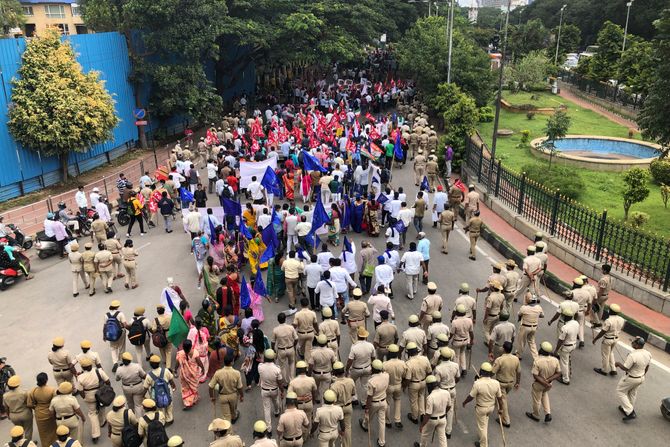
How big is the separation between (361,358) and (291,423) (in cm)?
189

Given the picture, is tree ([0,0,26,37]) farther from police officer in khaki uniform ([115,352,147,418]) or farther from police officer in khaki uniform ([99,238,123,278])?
Result: police officer in khaki uniform ([115,352,147,418])

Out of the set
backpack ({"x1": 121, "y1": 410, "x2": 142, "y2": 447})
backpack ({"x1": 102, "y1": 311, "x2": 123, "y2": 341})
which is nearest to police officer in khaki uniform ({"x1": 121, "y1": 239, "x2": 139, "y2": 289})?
backpack ({"x1": 102, "y1": 311, "x2": 123, "y2": 341})

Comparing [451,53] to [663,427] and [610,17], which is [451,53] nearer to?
[663,427]

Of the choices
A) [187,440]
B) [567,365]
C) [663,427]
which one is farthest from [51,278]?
[663,427]

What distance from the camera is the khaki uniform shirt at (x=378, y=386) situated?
27.0 ft

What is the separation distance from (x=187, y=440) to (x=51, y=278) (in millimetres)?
8406

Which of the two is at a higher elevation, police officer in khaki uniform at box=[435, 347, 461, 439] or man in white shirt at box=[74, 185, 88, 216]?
police officer in khaki uniform at box=[435, 347, 461, 439]

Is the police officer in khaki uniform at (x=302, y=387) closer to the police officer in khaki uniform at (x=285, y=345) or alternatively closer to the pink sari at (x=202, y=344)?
the police officer in khaki uniform at (x=285, y=345)

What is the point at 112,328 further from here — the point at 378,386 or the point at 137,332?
the point at 378,386

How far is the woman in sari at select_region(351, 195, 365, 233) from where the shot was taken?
55.4ft

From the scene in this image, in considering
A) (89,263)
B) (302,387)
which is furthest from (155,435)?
(89,263)

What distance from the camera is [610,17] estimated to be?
63281mm

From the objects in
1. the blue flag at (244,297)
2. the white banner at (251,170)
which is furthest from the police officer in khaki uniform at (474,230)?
the white banner at (251,170)

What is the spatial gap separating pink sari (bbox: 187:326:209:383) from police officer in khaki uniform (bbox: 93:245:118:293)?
482cm
